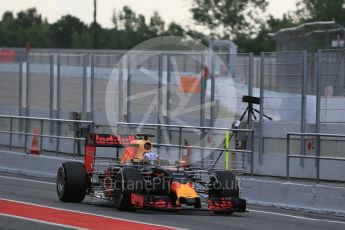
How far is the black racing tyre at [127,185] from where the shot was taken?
1714 cm

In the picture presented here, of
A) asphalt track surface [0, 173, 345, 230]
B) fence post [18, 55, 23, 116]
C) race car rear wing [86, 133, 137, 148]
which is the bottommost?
asphalt track surface [0, 173, 345, 230]

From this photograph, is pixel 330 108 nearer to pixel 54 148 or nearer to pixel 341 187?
pixel 341 187

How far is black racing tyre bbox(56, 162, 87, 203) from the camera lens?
1892cm

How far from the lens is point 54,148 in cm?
3092

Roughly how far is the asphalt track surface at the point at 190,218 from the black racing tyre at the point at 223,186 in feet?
1.25

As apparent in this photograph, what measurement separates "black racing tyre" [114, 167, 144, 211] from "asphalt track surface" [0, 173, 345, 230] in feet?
0.61

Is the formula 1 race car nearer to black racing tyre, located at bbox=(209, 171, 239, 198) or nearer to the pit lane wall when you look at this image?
black racing tyre, located at bbox=(209, 171, 239, 198)

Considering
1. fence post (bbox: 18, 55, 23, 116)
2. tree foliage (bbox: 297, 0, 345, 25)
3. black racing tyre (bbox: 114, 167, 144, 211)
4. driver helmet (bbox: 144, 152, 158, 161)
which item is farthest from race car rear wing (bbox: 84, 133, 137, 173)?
tree foliage (bbox: 297, 0, 345, 25)

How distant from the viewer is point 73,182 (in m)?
18.9

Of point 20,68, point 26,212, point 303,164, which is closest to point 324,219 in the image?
point 303,164

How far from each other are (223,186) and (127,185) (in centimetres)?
172

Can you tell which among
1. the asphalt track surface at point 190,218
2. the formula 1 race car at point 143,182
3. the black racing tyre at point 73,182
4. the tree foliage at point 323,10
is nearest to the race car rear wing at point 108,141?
the formula 1 race car at point 143,182

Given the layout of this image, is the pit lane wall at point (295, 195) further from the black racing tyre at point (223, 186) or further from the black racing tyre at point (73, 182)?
the black racing tyre at point (73, 182)

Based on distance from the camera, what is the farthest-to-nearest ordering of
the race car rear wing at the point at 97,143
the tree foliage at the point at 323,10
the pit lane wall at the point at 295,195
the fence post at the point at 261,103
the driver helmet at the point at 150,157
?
the tree foliage at the point at 323,10, the fence post at the point at 261,103, the pit lane wall at the point at 295,195, the race car rear wing at the point at 97,143, the driver helmet at the point at 150,157
